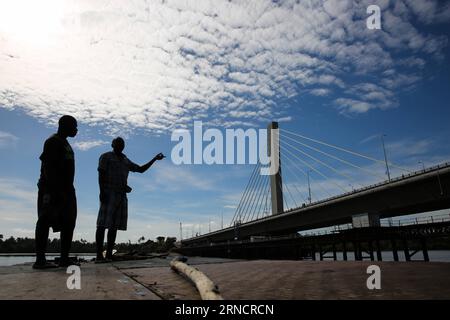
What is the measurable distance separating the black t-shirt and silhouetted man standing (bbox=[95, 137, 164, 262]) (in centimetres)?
150

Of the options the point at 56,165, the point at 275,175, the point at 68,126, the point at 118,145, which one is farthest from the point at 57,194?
the point at 275,175

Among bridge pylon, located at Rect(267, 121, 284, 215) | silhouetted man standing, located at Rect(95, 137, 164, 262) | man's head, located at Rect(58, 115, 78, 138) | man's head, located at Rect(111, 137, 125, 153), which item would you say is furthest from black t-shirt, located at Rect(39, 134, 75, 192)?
bridge pylon, located at Rect(267, 121, 284, 215)

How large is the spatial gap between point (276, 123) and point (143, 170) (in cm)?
4925

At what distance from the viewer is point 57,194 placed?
16.4 feet

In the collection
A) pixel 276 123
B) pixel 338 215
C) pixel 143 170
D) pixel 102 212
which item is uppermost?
pixel 276 123

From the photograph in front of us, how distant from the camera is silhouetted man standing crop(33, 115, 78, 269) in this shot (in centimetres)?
479

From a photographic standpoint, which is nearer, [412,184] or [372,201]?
[412,184]

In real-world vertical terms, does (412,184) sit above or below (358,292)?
above

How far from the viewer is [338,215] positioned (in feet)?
138

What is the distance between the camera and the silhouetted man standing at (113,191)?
22.2 feet
